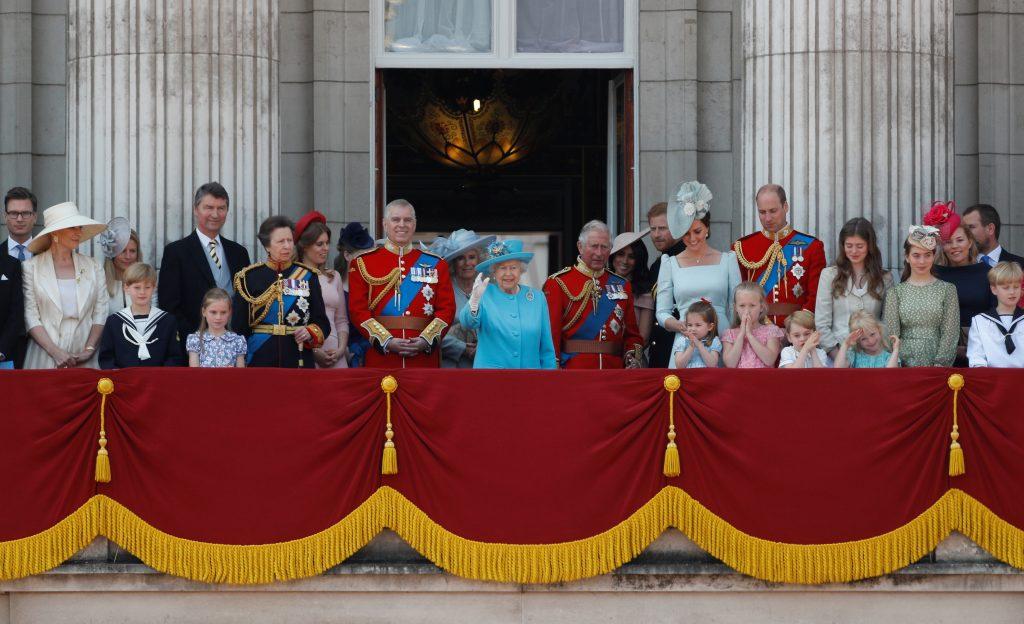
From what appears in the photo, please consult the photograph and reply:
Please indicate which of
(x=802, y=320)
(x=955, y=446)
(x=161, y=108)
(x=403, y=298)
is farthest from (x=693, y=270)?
(x=161, y=108)

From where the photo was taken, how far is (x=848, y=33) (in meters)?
12.0

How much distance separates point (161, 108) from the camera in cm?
1176

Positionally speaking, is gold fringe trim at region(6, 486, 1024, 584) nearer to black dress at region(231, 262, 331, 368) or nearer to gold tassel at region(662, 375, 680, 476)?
gold tassel at region(662, 375, 680, 476)

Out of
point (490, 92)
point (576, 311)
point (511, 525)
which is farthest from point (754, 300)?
point (490, 92)

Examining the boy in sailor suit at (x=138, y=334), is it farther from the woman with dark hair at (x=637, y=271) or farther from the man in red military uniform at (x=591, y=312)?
the woman with dark hair at (x=637, y=271)

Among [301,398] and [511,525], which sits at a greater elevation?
[301,398]

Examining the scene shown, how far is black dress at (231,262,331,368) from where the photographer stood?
34.7ft

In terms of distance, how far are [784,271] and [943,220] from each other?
106 centimetres

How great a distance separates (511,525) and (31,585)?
2717mm

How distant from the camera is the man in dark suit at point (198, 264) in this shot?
428 inches

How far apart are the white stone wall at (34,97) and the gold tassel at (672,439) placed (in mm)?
6303

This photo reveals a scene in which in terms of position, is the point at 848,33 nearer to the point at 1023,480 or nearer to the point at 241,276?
the point at 1023,480

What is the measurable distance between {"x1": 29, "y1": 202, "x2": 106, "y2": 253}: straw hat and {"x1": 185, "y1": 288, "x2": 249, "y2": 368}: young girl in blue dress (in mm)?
1021

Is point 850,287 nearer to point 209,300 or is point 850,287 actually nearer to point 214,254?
point 209,300
